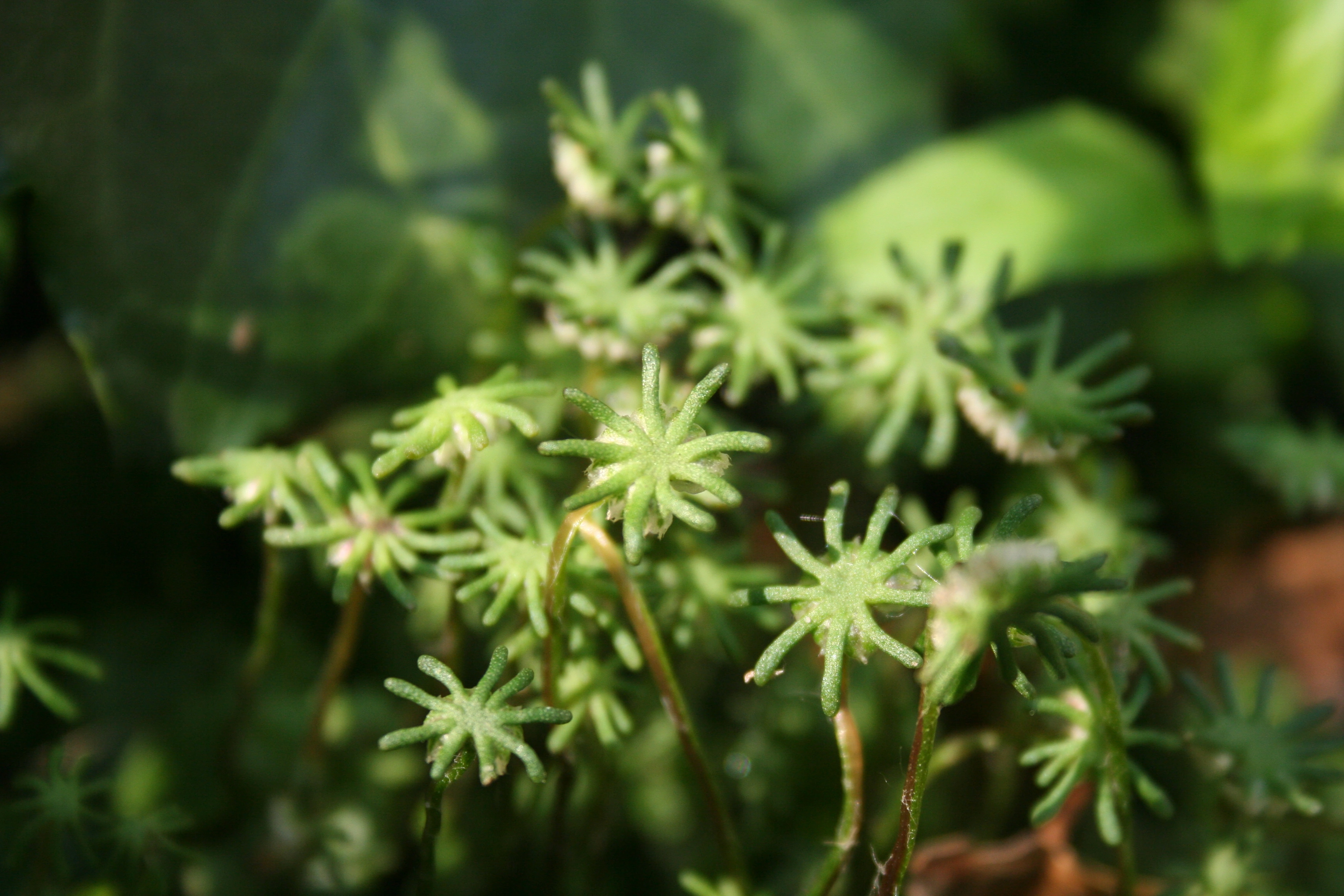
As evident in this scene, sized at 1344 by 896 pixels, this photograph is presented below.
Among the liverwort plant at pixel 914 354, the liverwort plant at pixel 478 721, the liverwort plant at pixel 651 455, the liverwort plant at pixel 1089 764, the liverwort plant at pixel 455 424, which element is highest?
the liverwort plant at pixel 651 455

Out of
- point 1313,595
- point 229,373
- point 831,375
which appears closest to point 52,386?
point 229,373

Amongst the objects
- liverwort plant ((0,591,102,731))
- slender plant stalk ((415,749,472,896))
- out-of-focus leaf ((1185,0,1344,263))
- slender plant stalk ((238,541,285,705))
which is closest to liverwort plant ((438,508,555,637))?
slender plant stalk ((415,749,472,896))

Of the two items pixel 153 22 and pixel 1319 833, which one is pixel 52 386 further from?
pixel 1319 833

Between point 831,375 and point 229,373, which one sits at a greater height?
point 831,375

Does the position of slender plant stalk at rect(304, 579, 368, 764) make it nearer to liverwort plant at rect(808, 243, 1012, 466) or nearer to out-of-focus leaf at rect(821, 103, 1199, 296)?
liverwort plant at rect(808, 243, 1012, 466)

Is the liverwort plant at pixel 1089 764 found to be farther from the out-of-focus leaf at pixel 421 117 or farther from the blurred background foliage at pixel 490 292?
the out-of-focus leaf at pixel 421 117

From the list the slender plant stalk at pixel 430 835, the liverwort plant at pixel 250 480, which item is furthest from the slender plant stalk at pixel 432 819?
the liverwort plant at pixel 250 480

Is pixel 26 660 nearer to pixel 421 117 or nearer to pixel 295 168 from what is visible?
pixel 295 168
